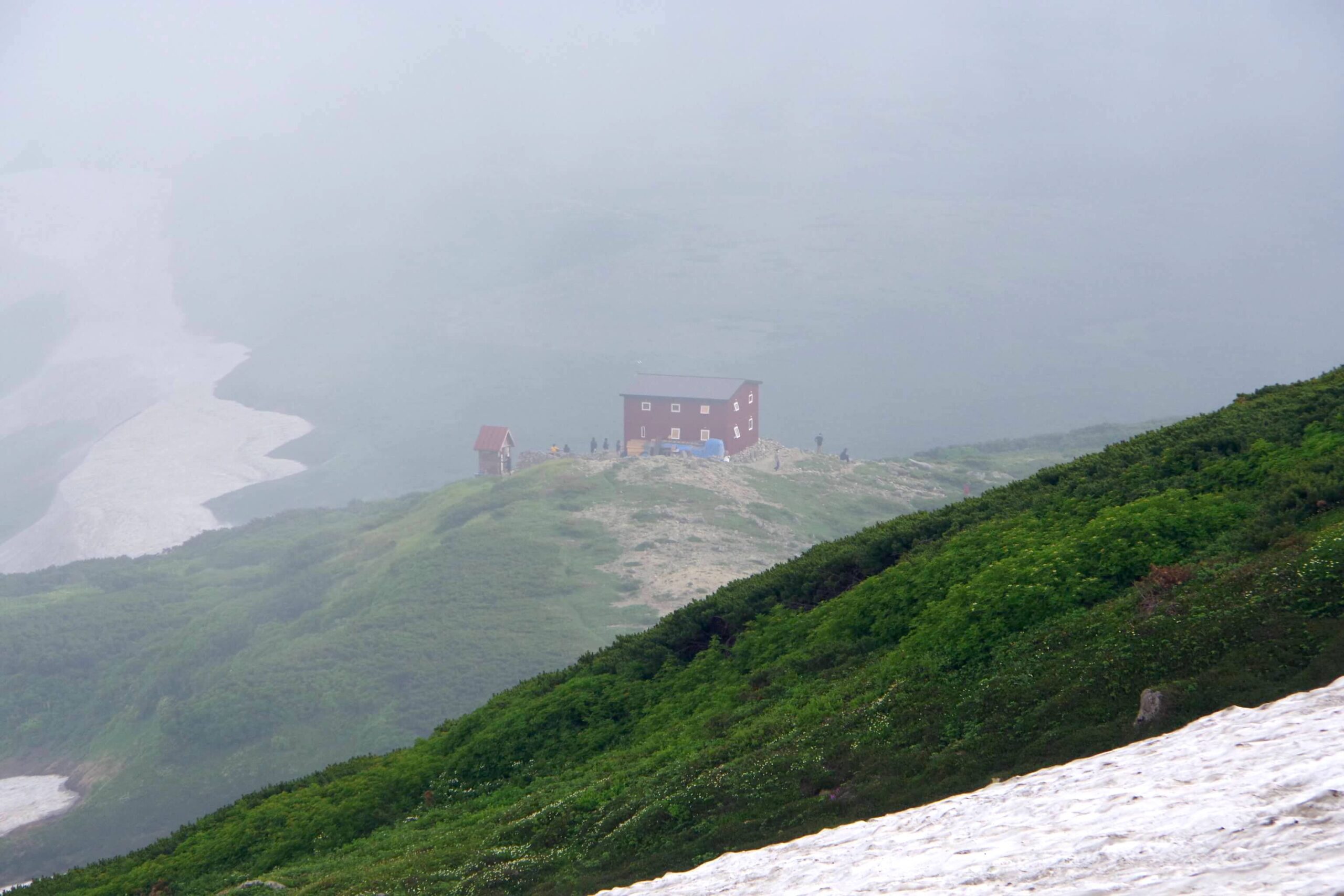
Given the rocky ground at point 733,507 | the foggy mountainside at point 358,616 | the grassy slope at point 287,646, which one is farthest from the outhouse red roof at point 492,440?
the rocky ground at point 733,507

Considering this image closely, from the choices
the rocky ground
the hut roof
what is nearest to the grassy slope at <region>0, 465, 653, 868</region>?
the rocky ground

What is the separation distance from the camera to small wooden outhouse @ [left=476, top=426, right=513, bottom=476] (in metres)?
101

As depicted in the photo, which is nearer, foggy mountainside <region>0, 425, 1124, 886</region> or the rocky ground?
foggy mountainside <region>0, 425, 1124, 886</region>

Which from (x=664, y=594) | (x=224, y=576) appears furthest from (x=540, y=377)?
(x=664, y=594)

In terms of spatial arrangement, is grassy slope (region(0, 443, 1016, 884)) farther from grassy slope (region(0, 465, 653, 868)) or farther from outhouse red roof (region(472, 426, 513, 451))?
outhouse red roof (region(472, 426, 513, 451))

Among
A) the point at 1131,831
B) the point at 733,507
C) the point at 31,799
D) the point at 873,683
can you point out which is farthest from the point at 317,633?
the point at 1131,831

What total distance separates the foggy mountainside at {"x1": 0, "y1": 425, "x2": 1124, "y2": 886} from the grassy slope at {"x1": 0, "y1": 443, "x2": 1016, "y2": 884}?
0.17 metres

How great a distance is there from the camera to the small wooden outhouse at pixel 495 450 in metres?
101

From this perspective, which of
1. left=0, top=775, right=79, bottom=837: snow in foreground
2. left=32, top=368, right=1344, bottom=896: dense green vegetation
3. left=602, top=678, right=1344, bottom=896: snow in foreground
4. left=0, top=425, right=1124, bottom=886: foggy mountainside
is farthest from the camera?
left=0, top=425, right=1124, bottom=886: foggy mountainside

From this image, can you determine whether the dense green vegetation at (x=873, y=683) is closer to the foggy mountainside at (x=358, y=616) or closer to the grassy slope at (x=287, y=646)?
the foggy mountainside at (x=358, y=616)

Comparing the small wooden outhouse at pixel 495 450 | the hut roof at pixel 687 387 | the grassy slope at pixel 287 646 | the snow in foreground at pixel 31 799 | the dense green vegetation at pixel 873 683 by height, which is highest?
the hut roof at pixel 687 387

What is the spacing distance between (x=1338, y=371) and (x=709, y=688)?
13.6m

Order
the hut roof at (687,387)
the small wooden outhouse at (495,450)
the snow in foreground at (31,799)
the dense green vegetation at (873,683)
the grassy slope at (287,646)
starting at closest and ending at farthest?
the dense green vegetation at (873,683), the snow in foreground at (31,799), the grassy slope at (287,646), the hut roof at (687,387), the small wooden outhouse at (495,450)

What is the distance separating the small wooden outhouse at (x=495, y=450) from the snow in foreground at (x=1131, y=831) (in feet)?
298
